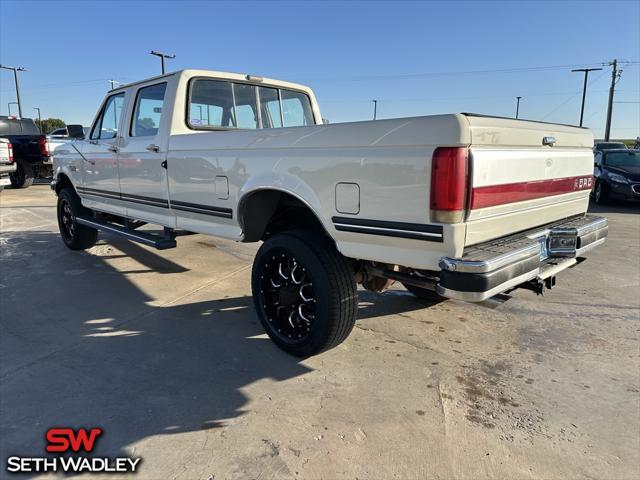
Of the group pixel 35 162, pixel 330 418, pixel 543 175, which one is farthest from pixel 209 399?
pixel 35 162

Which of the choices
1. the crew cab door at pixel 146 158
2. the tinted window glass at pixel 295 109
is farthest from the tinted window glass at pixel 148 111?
the tinted window glass at pixel 295 109

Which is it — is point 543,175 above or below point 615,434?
above

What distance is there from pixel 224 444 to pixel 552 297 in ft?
12.0

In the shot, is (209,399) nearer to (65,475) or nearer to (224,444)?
(224,444)

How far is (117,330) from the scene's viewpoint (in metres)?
3.88

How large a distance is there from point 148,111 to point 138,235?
1.30 metres

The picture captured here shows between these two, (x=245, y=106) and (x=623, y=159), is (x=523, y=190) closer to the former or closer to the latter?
(x=245, y=106)

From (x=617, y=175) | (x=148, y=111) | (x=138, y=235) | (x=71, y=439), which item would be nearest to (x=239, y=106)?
(x=148, y=111)

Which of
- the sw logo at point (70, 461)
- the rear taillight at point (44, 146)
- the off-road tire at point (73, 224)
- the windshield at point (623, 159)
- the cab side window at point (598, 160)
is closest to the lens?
the sw logo at point (70, 461)

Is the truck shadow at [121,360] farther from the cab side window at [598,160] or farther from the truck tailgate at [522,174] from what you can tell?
the cab side window at [598,160]

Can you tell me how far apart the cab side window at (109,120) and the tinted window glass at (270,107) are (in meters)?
1.60

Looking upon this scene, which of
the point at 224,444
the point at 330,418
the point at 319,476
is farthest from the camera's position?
the point at 330,418

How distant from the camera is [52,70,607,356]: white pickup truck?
7.81 ft

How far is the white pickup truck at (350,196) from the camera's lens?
2381 millimetres
